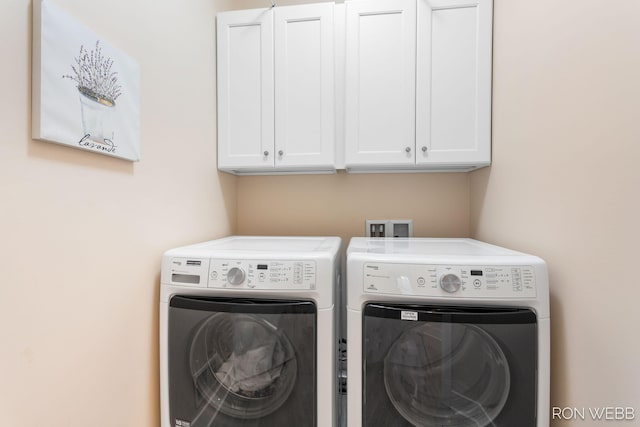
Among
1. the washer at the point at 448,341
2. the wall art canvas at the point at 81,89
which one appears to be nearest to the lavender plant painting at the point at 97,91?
the wall art canvas at the point at 81,89

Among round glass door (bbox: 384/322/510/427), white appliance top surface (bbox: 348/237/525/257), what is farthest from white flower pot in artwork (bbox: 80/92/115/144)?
round glass door (bbox: 384/322/510/427)

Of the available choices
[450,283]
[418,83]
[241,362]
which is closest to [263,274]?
[241,362]

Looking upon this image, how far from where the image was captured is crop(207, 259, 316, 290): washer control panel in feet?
3.33

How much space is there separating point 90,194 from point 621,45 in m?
1.56

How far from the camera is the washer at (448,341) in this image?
0.93 metres

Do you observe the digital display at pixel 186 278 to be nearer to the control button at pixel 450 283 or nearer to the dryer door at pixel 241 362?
the dryer door at pixel 241 362

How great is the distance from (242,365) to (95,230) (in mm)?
700

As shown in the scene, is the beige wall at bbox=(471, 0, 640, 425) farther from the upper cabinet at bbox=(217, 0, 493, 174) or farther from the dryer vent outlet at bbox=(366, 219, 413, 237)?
the dryer vent outlet at bbox=(366, 219, 413, 237)

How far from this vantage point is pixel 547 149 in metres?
1.04

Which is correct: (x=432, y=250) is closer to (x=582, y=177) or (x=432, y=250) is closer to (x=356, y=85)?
(x=582, y=177)

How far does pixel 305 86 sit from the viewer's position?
1539mm

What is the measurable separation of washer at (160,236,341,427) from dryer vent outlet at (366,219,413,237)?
2.45 ft

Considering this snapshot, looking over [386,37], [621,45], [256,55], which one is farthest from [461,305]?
[256,55]

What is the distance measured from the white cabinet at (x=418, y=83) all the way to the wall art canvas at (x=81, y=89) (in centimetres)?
99
